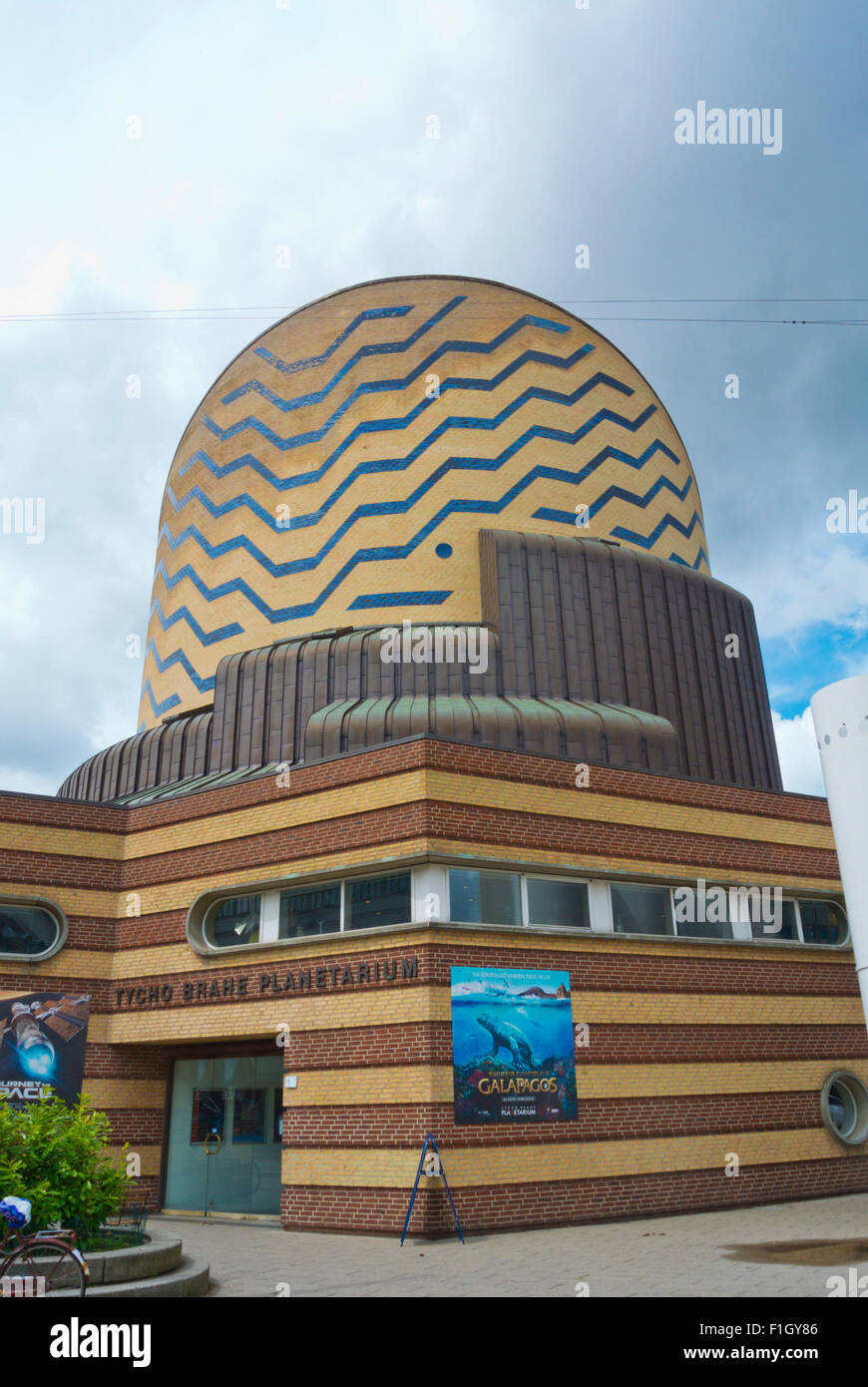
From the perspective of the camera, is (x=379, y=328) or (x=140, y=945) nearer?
(x=140, y=945)

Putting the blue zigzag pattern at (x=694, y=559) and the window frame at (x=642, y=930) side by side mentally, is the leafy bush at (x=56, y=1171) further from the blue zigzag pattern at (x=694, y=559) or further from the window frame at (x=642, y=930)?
the blue zigzag pattern at (x=694, y=559)

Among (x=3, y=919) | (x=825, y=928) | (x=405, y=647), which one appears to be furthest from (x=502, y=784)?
(x=3, y=919)

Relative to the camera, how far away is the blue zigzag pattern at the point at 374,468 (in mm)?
25547

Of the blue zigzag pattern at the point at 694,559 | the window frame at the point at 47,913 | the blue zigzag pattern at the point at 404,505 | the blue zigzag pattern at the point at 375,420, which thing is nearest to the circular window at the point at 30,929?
the window frame at the point at 47,913

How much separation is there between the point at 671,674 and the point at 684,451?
10.9m

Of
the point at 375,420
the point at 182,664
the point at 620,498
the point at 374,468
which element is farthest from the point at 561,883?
the point at 182,664

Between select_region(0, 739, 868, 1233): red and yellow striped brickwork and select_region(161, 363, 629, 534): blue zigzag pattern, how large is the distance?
937 cm

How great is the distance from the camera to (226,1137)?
689 inches

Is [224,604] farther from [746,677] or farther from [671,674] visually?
[746,677]

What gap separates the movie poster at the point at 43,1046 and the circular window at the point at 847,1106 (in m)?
12.6

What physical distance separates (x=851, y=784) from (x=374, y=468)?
16590mm

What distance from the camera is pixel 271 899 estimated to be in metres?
17.2

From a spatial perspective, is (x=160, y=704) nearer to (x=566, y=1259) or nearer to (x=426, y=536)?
(x=426, y=536)

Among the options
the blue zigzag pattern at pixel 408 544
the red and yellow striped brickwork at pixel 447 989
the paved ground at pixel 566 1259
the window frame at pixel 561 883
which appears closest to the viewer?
the paved ground at pixel 566 1259
